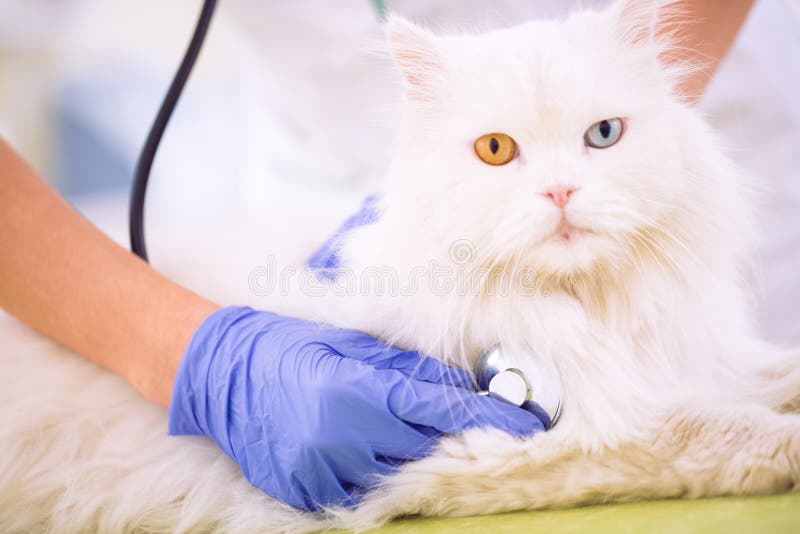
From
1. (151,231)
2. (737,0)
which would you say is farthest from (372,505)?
(737,0)

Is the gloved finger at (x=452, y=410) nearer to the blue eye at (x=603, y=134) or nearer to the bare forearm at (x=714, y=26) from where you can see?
the blue eye at (x=603, y=134)

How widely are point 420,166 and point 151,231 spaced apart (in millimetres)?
1034

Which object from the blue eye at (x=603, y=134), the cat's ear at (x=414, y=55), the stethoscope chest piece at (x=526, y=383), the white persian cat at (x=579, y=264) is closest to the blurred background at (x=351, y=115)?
the cat's ear at (x=414, y=55)

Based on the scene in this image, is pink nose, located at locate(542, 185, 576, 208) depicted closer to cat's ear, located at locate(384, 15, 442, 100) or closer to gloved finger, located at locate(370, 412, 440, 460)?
cat's ear, located at locate(384, 15, 442, 100)

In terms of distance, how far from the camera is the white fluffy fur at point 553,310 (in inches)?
30.6

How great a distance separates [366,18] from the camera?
72.6 inches

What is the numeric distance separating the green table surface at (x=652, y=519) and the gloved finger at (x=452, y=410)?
4.5 inches

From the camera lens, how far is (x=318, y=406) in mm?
855

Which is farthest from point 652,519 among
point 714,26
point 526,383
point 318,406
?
point 714,26

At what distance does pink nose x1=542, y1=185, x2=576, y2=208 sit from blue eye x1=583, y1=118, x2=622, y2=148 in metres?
0.10

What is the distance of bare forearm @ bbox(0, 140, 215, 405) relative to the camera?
3.43ft

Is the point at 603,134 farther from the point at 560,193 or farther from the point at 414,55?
the point at 414,55

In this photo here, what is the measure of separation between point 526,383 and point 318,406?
0.28 m

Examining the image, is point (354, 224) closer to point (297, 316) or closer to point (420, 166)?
point (297, 316)
